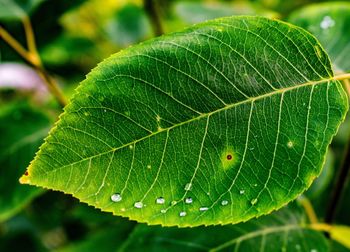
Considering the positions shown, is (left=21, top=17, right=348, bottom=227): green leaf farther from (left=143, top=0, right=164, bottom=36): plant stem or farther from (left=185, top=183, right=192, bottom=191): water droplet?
(left=143, top=0, right=164, bottom=36): plant stem

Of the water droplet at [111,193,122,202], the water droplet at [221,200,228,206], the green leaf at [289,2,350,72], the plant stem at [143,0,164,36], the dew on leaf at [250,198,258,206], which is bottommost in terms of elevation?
A: the dew on leaf at [250,198,258,206]

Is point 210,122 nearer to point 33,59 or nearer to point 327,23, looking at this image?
point 327,23

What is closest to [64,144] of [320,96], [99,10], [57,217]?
[320,96]

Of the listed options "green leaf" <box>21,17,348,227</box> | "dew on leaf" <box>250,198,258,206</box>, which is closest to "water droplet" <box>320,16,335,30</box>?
"green leaf" <box>21,17,348,227</box>

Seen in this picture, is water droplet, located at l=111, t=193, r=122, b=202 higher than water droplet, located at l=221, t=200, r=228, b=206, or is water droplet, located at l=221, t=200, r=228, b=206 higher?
water droplet, located at l=111, t=193, r=122, b=202

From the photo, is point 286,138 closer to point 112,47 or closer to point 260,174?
point 260,174

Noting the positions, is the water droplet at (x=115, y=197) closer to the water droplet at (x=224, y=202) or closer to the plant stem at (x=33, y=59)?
the water droplet at (x=224, y=202)

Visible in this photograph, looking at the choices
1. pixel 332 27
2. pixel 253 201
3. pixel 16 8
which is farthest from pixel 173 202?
pixel 16 8
